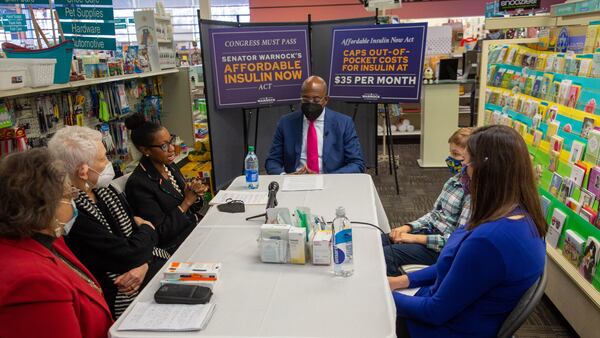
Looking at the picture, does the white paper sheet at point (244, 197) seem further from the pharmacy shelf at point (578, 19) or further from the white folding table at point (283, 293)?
the pharmacy shelf at point (578, 19)

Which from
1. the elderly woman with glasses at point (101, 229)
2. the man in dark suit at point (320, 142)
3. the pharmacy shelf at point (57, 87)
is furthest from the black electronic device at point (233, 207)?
the pharmacy shelf at point (57, 87)

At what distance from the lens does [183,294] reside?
1608mm

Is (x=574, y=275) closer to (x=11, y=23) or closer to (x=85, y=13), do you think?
(x=85, y=13)

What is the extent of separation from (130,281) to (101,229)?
28 centimetres

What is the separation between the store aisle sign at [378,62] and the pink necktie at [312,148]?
1377 millimetres

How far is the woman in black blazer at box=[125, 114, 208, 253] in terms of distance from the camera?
8.25 feet

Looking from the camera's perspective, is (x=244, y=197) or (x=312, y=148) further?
(x=312, y=148)

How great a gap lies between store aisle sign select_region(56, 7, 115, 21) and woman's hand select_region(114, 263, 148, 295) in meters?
2.07

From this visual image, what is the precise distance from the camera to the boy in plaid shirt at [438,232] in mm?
2457

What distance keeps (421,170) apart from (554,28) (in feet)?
10.1

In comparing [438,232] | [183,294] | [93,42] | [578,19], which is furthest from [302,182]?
[578,19]

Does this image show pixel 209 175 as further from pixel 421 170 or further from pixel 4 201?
pixel 4 201

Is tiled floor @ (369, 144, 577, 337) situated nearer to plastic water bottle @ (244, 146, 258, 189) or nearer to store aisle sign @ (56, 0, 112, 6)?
plastic water bottle @ (244, 146, 258, 189)

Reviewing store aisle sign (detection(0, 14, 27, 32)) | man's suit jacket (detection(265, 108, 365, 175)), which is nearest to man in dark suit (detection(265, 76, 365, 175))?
man's suit jacket (detection(265, 108, 365, 175))
